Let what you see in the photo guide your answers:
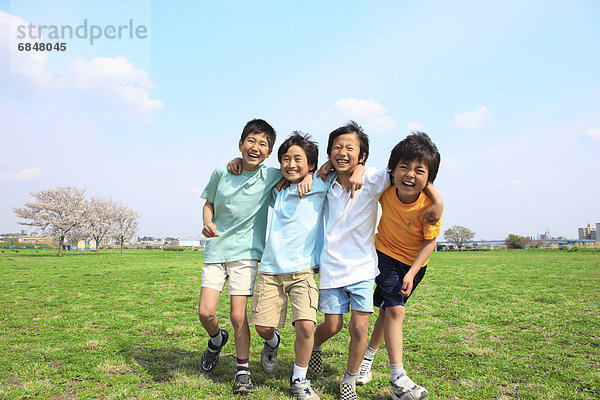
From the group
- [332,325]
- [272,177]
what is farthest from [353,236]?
[272,177]

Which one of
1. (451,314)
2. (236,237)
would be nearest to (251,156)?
(236,237)

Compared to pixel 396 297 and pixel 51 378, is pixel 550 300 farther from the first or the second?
pixel 51 378

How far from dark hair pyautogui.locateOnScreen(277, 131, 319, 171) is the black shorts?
1.09 m

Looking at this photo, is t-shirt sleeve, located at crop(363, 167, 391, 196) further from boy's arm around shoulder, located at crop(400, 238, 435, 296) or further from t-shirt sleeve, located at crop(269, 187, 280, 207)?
t-shirt sleeve, located at crop(269, 187, 280, 207)

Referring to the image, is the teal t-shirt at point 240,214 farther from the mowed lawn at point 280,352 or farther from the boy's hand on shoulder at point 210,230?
the mowed lawn at point 280,352

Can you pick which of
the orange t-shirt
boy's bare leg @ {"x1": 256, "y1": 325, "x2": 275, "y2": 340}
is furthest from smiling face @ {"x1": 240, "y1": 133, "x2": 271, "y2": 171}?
boy's bare leg @ {"x1": 256, "y1": 325, "x2": 275, "y2": 340}

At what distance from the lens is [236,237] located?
11.6 feet

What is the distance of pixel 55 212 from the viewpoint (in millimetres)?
40562

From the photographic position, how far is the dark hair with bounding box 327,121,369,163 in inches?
128

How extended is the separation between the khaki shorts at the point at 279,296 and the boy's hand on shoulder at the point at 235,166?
3.43ft

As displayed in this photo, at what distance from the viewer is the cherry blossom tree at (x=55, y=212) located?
39219mm

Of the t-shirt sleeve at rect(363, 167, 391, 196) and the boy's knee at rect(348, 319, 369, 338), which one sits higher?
the t-shirt sleeve at rect(363, 167, 391, 196)

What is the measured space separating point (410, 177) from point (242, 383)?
215 cm

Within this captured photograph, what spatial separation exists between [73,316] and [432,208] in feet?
20.9
